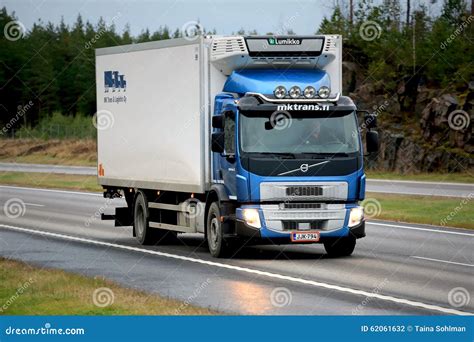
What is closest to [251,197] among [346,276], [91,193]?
[346,276]

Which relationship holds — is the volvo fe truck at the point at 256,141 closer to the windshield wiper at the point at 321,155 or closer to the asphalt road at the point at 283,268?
the windshield wiper at the point at 321,155

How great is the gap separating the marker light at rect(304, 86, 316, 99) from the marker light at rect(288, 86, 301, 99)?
12cm

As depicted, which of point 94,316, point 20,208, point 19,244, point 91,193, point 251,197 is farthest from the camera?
point 91,193

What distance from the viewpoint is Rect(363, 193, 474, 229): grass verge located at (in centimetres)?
2979

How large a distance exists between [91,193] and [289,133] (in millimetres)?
26853

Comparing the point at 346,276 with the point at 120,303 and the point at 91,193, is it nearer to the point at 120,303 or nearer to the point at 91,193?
the point at 120,303

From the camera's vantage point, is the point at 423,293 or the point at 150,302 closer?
the point at 150,302

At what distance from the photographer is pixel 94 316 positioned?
13.2 m

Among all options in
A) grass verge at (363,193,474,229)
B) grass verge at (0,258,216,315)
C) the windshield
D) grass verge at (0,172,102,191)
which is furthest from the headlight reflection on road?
grass verge at (0,172,102,191)

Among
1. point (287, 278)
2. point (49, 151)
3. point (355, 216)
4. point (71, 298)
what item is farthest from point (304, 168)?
point (49, 151)

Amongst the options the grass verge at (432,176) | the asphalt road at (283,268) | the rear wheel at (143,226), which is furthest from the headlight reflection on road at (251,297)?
the grass verge at (432,176)

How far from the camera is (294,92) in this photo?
2066 cm

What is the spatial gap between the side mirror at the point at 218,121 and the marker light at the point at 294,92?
124 centimetres

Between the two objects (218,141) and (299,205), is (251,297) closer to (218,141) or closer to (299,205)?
(299,205)
